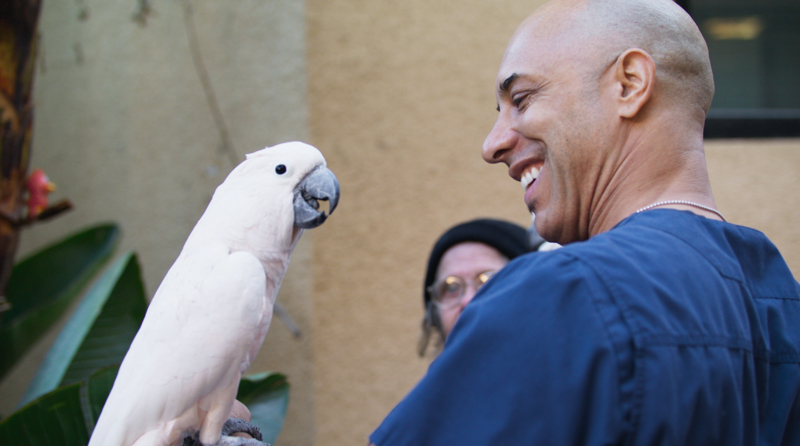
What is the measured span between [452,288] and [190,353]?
1.15m

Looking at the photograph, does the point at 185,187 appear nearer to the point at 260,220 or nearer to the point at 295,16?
the point at 295,16

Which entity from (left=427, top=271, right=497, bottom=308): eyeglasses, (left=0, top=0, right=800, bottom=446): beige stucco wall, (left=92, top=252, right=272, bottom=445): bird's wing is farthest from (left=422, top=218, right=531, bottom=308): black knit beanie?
(left=92, top=252, right=272, bottom=445): bird's wing

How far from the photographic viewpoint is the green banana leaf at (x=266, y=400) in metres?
1.46

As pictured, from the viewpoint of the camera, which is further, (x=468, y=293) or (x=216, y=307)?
(x=468, y=293)

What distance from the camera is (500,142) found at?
1.07 m

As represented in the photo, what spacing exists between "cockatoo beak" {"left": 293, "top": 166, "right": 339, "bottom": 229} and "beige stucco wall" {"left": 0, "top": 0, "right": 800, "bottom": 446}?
4.86 ft

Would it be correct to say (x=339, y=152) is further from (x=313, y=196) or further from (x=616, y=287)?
(x=616, y=287)

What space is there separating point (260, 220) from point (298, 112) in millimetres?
1626

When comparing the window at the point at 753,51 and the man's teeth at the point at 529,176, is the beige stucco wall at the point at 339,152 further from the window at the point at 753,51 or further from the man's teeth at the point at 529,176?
the man's teeth at the point at 529,176

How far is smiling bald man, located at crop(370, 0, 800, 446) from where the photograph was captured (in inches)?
26.9

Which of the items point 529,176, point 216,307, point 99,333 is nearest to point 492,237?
point 529,176

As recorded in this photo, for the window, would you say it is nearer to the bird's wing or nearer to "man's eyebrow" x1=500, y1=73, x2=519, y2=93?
"man's eyebrow" x1=500, y1=73, x2=519, y2=93

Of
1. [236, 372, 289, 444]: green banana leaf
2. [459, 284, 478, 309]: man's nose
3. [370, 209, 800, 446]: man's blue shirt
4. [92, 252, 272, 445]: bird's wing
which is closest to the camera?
[370, 209, 800, 446]: man's blue shirt

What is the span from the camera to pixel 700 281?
76cm
